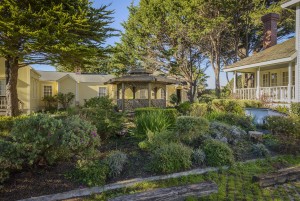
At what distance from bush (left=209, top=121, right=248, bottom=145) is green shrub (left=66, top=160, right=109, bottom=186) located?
4.11 meters

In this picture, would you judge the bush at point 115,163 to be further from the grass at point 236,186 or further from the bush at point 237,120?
the bush at point 237,120

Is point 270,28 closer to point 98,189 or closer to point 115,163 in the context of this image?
point 115,163

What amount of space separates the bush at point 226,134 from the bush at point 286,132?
3.94 ft

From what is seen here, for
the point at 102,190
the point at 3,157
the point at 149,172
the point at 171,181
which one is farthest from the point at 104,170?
the point at 3,157

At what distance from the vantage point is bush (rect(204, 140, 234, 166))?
595 cm

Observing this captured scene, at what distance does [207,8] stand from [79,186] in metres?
19.0

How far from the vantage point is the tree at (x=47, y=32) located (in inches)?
452

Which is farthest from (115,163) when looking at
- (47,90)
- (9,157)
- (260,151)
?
(47,90)

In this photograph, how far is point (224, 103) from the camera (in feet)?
44.8

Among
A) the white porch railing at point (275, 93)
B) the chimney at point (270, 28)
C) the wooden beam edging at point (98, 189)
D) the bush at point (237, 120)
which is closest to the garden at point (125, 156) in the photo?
the wooden beam edging at point (98, 189)

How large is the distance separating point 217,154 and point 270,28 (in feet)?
52.7

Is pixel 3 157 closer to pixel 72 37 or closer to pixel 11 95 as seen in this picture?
pixel 72 37

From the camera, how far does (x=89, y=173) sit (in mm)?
4773

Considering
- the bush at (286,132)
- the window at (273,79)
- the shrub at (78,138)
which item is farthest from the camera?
the window at (273,79)
